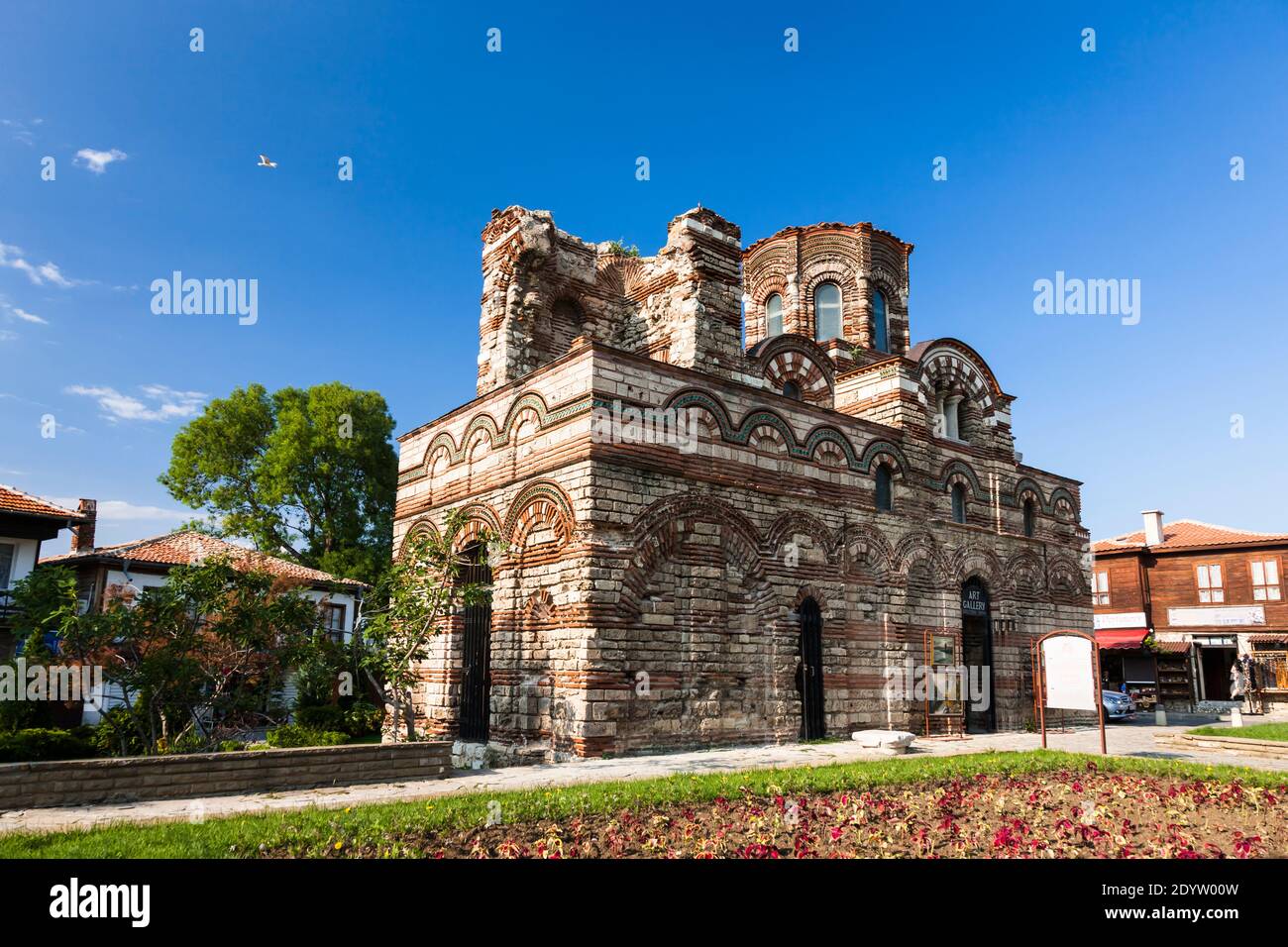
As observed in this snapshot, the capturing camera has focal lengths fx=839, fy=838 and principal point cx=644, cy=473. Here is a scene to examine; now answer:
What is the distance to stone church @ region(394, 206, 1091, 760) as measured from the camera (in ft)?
36.9

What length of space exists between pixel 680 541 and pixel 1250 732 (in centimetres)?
1034

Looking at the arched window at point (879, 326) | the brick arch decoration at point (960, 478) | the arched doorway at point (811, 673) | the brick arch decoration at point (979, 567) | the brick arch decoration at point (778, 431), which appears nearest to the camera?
the brick arch decoration at point (778, 431)

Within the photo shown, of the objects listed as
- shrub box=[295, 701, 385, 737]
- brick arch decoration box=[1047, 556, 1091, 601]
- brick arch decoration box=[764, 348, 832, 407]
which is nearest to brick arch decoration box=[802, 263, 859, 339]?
brick arch decoration box=[764, 348, 832, 407]

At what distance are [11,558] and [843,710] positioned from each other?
18447 mm

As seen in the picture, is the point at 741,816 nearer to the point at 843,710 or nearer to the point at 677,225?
the point at 843,710

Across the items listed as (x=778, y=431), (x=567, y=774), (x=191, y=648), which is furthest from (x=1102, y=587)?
(x=191, y=648)

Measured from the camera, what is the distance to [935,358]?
57.1 ft

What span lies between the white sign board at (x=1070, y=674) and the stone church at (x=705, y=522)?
129 inches

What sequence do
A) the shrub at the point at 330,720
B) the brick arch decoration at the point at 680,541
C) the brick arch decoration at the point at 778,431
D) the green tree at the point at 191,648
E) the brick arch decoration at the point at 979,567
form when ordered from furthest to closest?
the brick arch decoration at the point at 979,567 < the shrub at the point at 330,720 < the brick arch decoration at the point at 778,431 < the brick arch decoration at the point at 680,541 < the green tree at the point at 191,648

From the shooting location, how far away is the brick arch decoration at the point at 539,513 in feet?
37.4

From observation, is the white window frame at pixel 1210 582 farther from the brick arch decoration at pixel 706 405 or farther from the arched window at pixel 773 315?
the brick arch decoration at pixel 706 405

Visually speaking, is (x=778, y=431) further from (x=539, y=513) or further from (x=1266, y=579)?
(x=1266, y=579)

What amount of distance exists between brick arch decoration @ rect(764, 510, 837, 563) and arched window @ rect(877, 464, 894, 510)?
1.90 m
